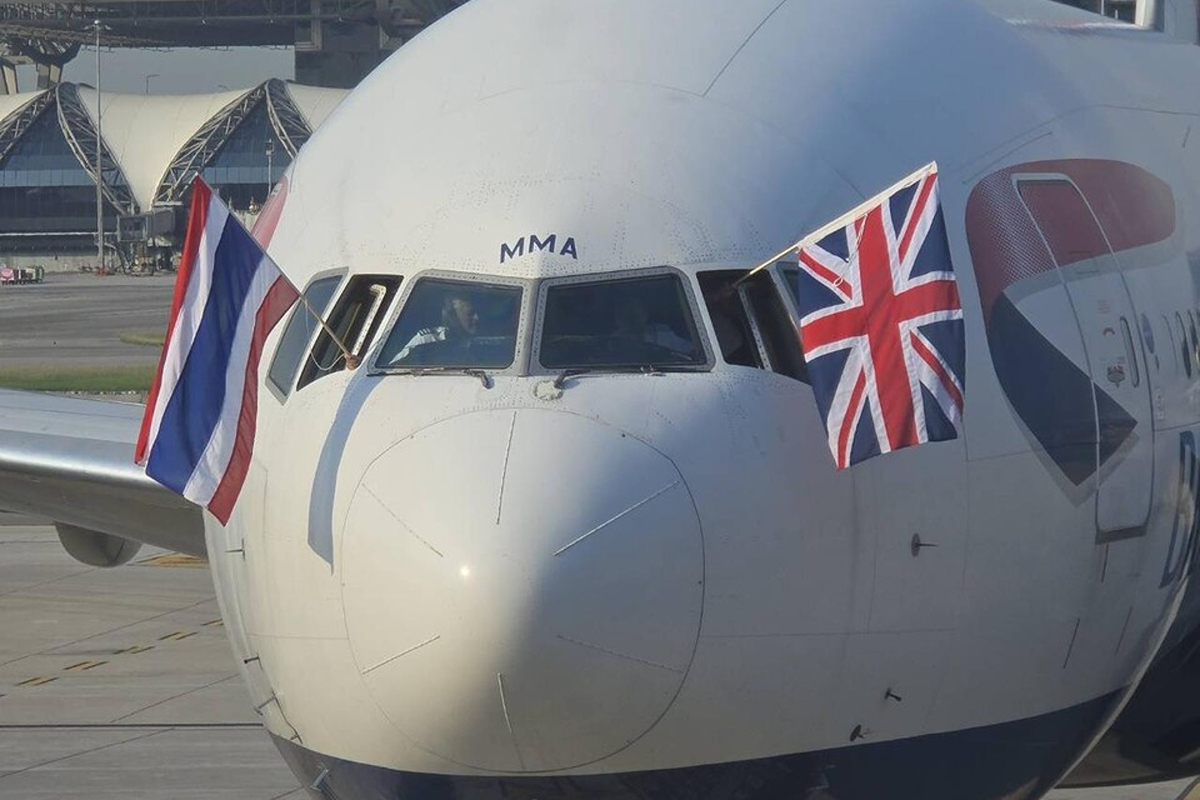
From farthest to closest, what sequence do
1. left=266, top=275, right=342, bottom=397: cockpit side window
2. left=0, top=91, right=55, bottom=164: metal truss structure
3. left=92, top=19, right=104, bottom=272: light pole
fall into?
left=0, top=91, right=55, bottom=164: metal truss structure
left=92, top=19, right=104, bottom=272: light pole
left=266, top=275, right=342, bottom=397: cockpit side window

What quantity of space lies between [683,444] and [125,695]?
12.1 m

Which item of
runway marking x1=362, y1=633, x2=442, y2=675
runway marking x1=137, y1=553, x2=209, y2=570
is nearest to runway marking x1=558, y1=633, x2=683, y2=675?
runway marking x1=362, y1=633, x2=442, y2=675

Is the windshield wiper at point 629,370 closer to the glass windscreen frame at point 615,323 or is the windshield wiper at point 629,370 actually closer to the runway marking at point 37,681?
the glass windscreen frame at point 615,323

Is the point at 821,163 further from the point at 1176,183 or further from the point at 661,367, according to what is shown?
the point at 1176,183

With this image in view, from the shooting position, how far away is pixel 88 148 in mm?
164125

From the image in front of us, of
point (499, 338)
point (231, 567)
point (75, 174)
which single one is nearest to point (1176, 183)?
point (499, 338)

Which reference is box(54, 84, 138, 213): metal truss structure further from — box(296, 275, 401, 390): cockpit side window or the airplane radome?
box(296, 275, 401, 390): cockpit side window

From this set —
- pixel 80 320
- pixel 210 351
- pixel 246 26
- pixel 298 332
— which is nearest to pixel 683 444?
pixel 298 332

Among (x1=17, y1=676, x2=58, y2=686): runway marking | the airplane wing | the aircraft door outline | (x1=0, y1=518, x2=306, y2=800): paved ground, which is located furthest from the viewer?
(x1=17, y1=676, x2=58, y2=686): runway marking

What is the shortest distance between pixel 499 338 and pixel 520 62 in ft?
4.94

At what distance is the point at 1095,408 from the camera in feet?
27.8

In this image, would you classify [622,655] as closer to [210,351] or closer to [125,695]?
[210,351]

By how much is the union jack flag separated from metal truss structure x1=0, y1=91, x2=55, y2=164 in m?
164

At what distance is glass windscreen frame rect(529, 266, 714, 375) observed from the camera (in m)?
7.25
